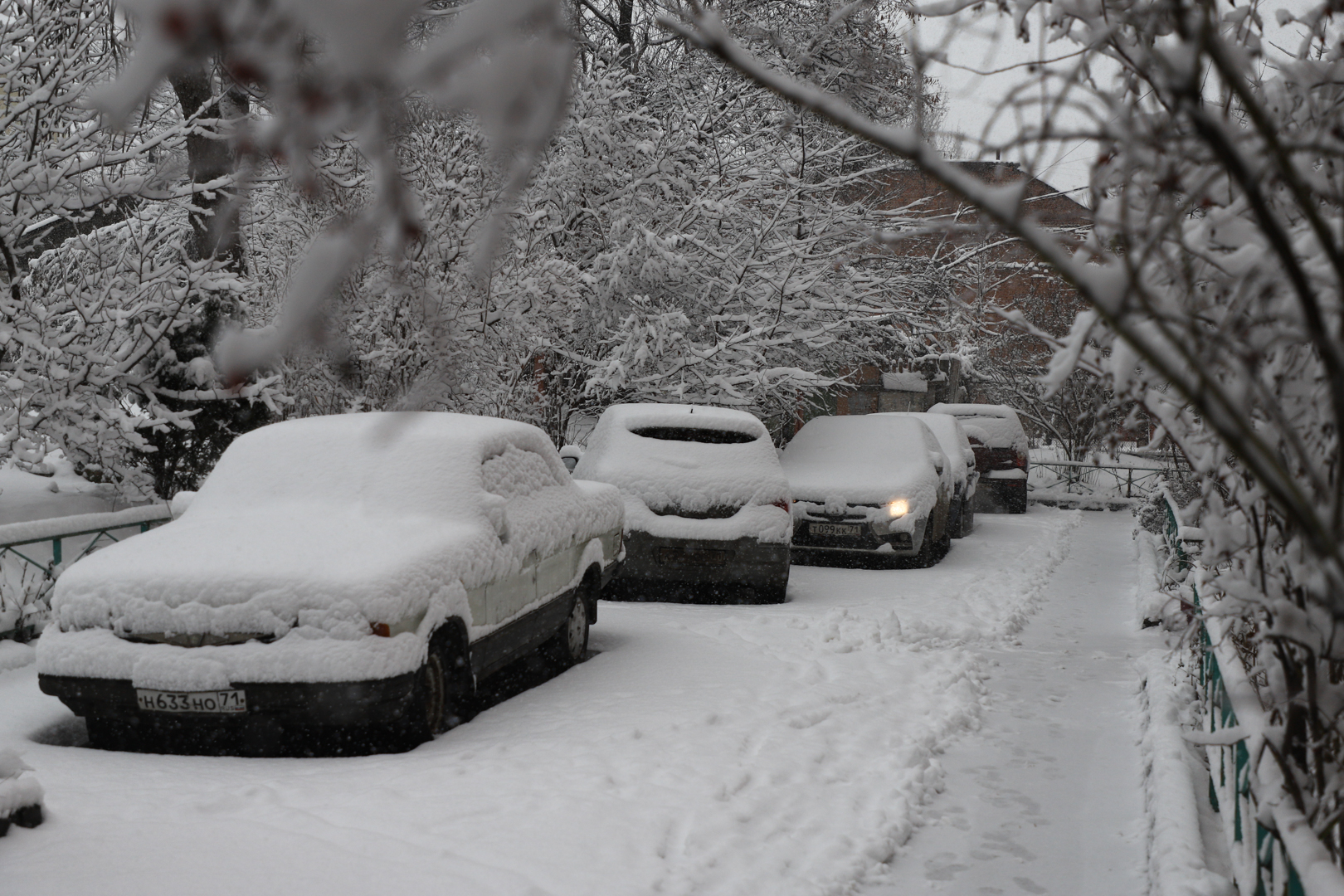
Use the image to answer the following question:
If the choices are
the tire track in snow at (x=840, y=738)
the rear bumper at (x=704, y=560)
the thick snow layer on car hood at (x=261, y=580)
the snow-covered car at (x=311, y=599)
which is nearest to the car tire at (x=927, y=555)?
the tire track in snow at (x=840, y=738)

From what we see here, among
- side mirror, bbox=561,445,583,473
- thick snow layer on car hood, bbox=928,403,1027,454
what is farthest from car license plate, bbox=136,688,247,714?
thick snow layer on car hood, bbox=928,403,1027,454

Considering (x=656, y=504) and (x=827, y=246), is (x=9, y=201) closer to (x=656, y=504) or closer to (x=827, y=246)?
(x=656, y=504)

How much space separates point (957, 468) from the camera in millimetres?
16859

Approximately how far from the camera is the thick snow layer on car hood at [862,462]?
1251 cm

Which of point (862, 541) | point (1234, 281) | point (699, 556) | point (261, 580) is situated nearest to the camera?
point (1234, 281)

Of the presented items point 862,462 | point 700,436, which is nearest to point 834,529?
point 862,462

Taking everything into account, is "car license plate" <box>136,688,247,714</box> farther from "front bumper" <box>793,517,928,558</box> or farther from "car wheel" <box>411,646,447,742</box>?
"front bumper" <box>793,517,928,558</box>

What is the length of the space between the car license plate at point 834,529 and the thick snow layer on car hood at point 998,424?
30.4 ft

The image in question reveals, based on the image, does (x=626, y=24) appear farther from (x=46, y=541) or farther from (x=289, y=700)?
(x=289, y=700)

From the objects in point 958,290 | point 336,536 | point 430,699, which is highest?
point 958,290

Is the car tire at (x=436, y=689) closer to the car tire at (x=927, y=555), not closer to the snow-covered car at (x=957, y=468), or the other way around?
the car tire at (x=927, y=555)

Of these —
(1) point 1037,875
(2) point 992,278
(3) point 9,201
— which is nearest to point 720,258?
(3) point 9,201

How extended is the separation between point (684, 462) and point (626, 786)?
17.5 ft

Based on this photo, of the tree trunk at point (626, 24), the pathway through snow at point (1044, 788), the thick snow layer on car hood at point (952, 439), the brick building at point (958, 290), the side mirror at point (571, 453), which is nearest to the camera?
the pathway through snow at point (1044, 788)
